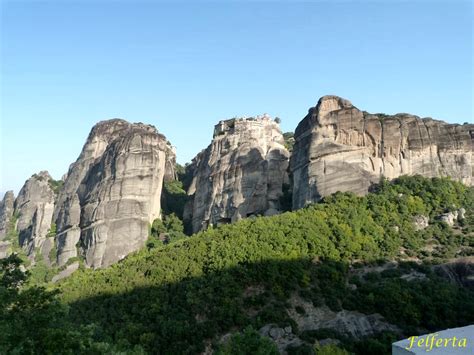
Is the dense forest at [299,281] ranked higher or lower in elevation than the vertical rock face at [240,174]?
lower

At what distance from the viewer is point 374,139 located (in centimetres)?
4119

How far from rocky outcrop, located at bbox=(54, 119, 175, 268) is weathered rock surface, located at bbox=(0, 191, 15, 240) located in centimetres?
870

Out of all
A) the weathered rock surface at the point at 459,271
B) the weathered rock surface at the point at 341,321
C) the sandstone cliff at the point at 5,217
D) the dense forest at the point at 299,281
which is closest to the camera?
the dense forest at the point at 299,281

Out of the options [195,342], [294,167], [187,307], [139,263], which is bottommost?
[195,342]

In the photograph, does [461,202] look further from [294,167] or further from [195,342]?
[195,342]

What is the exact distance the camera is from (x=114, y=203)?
50.5m

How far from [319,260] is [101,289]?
1595 cm

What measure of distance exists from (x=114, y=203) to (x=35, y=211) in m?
15.1

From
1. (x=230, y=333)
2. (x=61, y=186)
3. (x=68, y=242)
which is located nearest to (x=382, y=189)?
(x=230, y=333)

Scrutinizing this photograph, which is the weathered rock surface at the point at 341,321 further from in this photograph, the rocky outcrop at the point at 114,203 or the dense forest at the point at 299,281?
the rocky outcrop at the point at 114,203

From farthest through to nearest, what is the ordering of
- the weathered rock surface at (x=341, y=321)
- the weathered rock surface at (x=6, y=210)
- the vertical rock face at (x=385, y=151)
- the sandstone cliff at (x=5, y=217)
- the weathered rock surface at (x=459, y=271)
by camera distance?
1. the weathered rock surface at (x=6, y=210)
2. the sandstone cliff at (x=5, y=217)
3. the vertical rock face at (x=385, y=151)
4. the weathered rock surface at (x=459, y=271)
5. the weathered rock surface at (x=341, y=321)

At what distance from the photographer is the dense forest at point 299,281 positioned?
26.1 metres

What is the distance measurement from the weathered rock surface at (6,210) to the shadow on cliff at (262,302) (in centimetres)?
3408

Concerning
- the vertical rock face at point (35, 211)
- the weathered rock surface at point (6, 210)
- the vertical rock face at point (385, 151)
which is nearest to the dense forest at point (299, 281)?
the vertical rock face at point (385, 151)
